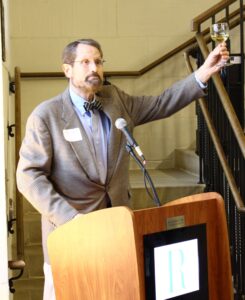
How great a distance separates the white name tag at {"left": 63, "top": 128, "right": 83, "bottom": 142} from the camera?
2.09m

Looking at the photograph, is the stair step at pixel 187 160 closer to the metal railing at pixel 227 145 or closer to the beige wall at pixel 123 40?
the beige wall at pixel 123 40

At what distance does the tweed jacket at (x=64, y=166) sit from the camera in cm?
199

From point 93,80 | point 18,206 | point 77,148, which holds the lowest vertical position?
point 18,206

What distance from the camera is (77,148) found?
2.08 m

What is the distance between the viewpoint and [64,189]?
2.09 meters

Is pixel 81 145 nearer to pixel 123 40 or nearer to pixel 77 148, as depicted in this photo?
pixel 77 148

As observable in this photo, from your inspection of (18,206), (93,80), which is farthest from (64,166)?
(18,206)

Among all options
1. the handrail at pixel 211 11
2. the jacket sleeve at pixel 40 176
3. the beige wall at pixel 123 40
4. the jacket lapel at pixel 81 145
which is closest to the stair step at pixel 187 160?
A: the beige wall at pixel 123 40

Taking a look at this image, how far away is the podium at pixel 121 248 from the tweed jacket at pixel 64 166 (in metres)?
0.44

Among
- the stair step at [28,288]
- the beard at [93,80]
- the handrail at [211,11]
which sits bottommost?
the stair step at [28,288]

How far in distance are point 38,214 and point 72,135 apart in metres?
1.67

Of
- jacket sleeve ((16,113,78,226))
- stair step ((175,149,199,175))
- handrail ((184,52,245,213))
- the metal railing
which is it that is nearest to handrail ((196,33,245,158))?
the metal railing

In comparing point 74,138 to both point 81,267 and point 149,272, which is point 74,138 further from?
point 149,272

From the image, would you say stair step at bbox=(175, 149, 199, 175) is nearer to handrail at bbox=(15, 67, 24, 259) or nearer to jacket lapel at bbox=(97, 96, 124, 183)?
handrail at bbox=(15, 67, 24, 259)
